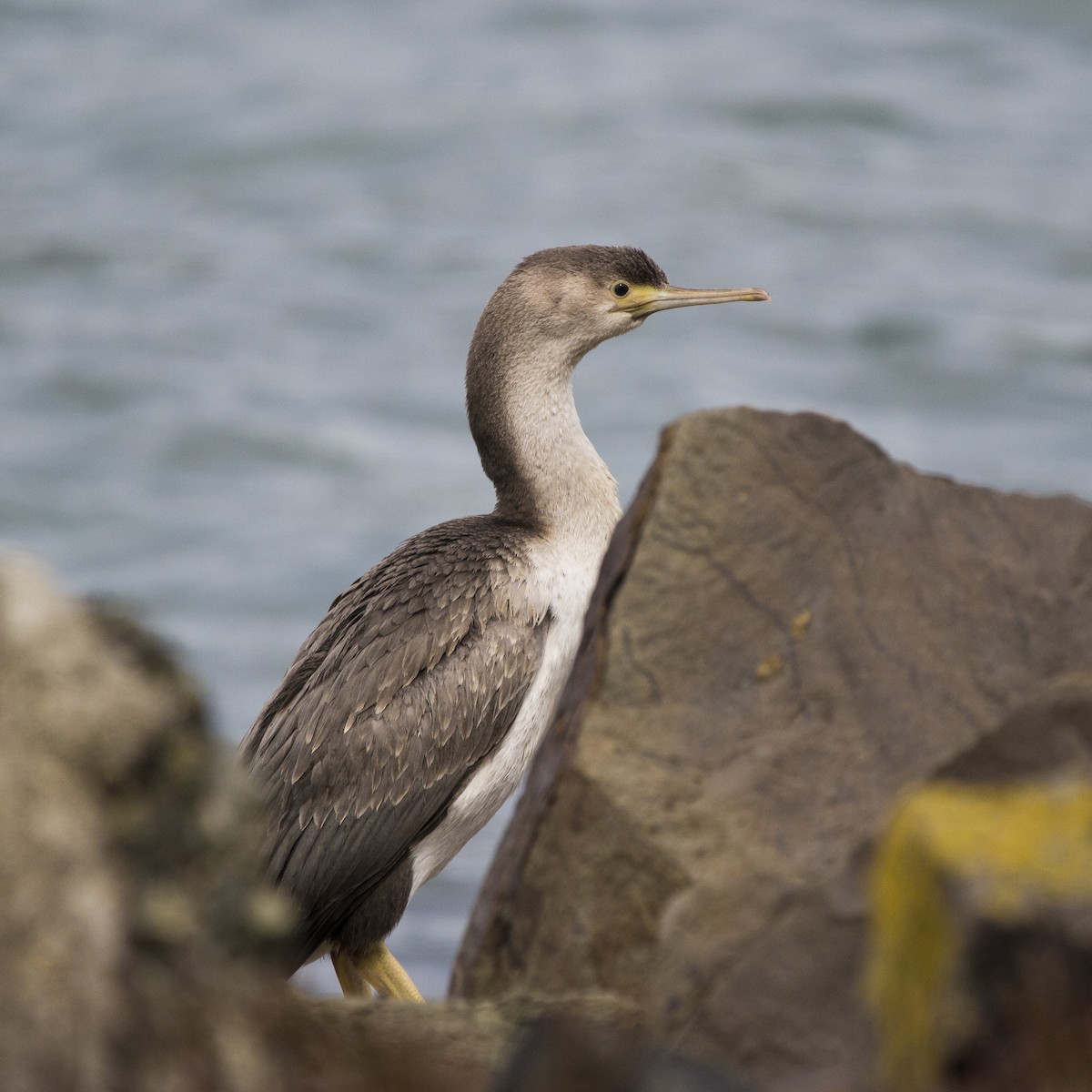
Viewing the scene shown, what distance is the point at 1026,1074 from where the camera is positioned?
8.26 feet

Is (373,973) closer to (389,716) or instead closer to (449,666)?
(389,716)

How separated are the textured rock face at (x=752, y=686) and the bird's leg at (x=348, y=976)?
196 cm

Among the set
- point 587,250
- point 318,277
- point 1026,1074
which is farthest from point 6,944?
point 318,277

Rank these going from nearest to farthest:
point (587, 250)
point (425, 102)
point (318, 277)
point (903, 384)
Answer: point (587, 250) → point (903, 384) → point (318, 277) → point (425, 102)

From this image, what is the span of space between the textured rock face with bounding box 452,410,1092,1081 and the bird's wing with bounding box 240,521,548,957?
1.43 meters

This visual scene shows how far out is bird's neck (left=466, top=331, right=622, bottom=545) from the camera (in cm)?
629

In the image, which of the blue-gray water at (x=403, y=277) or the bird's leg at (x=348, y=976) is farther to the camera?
the blue-gray water at (x=403, y=277)

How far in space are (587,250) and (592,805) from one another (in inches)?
117

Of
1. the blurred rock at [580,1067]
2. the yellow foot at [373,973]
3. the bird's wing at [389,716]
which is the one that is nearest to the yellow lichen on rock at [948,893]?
the blurred rock at [580,1067]

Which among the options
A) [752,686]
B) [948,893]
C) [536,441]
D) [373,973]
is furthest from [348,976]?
[948,893]

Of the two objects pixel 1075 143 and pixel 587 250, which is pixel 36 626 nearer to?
pixel 587 250

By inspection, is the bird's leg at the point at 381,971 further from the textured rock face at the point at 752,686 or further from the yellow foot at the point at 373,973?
the textured rock face at the point at 752,686

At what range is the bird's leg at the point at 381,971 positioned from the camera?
19.8ft

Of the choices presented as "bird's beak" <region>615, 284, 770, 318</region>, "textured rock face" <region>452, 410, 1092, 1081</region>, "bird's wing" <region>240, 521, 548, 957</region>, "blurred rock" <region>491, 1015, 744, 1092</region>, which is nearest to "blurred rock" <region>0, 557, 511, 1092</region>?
"blurred rock" <region>491, 1015, 744, 1092</region>
